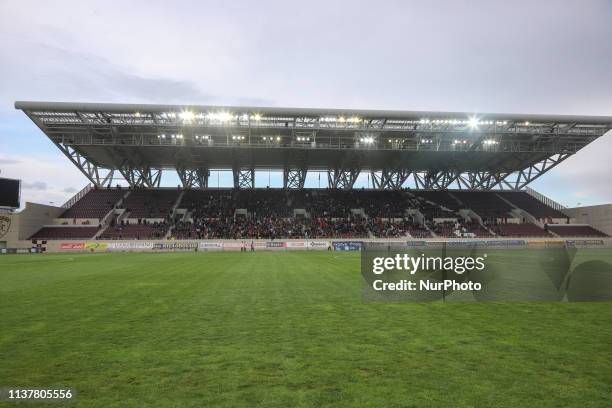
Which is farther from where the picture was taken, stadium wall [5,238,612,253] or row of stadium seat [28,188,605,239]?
row of stadium seat [28,188,605,239]

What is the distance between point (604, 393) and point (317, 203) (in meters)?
58.9

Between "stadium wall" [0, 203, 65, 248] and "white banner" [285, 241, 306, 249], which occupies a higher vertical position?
"stadium wall" [0, 203, 65, 248]

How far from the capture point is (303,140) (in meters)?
56.6

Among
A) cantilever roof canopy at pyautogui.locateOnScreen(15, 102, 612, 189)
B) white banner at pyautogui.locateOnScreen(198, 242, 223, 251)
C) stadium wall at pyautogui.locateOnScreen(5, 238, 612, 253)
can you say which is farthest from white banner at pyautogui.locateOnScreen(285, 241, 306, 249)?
cantilever roof canopy at pyautogui.locateOnScreen(15, 102, 612, 189)

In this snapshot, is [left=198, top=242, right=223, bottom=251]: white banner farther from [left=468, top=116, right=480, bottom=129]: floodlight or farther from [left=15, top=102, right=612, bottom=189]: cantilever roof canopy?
[left=468, top=116, right=480, bottom=129]: floodlight

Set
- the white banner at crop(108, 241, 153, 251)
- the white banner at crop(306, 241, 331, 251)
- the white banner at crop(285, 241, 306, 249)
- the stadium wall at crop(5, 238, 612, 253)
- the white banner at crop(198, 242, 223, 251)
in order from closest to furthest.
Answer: the stadium wall at crop(5, 238, 612, 253), the white banner at crop(198, 242, 223, 251), the white banner at crop(108, 241, 153, 251), the white banner at crop(306, 241, 331, 251), the white banner at crop(285, 241, 306, 249)

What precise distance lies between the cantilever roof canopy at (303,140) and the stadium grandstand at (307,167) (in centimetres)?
19

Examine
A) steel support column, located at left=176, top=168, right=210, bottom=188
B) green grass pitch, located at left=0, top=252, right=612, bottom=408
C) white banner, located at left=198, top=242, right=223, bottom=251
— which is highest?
steel support column, located at left=176, top=168, right=210, bottom=188

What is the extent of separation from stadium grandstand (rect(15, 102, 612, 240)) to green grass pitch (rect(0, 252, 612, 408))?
1619 inches

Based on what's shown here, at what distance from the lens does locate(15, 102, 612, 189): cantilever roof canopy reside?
49.6 m

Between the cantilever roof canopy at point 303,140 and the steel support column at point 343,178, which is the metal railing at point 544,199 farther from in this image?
the steel support column at point 343,178

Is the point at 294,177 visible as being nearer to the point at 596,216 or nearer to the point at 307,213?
the point at 307,213

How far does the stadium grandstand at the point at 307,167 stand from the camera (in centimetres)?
5075

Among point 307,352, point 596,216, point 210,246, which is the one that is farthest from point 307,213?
point 307,352
